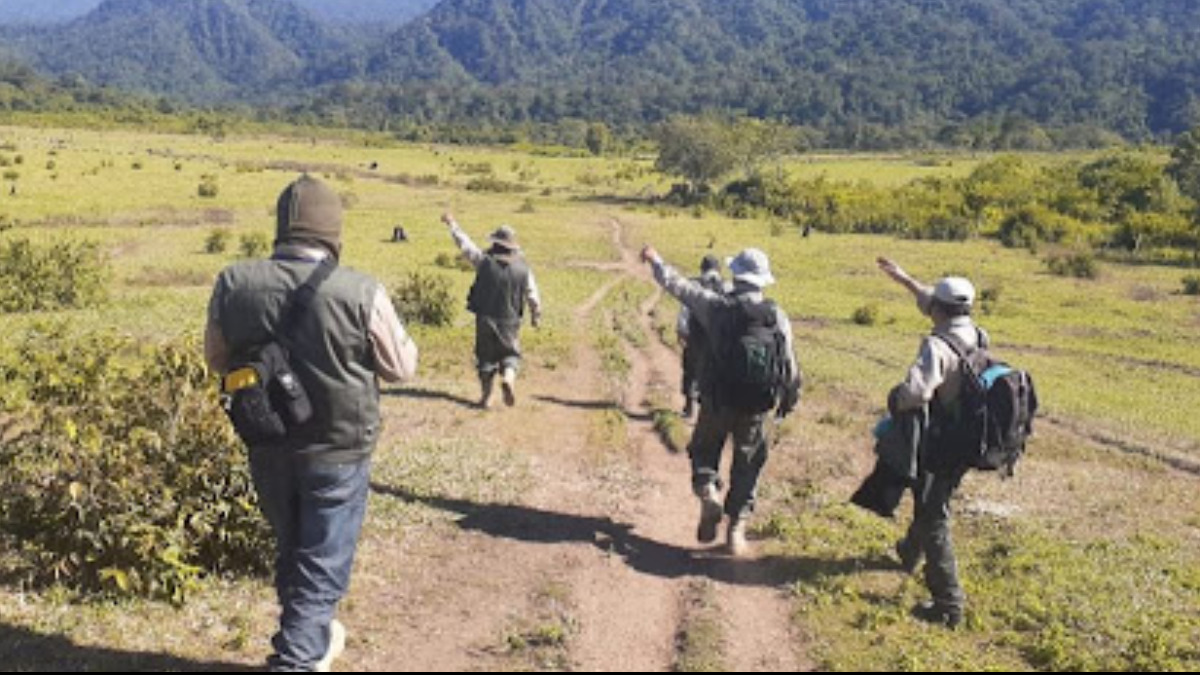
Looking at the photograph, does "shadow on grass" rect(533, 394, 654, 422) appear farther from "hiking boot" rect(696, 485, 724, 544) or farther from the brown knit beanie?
the brown knit beanie

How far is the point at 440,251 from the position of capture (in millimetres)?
33031

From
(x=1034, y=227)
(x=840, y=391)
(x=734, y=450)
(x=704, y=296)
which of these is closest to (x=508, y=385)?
(x=734, y=450)

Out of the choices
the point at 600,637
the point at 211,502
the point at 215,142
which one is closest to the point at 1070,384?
the point at 600,637

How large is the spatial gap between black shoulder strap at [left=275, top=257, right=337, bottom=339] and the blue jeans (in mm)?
675

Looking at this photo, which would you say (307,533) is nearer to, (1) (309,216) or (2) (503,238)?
(1) (309,216)

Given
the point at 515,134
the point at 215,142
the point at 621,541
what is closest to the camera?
the point at 621,541

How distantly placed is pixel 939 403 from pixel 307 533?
4336mm

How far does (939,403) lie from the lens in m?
7.06

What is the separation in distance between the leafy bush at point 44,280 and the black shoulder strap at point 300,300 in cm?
1700

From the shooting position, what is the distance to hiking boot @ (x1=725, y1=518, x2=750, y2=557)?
8.49m

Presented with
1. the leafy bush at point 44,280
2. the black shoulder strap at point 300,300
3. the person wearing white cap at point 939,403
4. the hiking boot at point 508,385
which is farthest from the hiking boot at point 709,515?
the leafy bush at point 44,280

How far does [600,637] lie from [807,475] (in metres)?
5.14

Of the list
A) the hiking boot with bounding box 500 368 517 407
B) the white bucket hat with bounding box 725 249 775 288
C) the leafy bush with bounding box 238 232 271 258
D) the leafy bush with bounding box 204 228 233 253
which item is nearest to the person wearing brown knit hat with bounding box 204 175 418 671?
the white bucket hat with bounding box 725 249 775 288

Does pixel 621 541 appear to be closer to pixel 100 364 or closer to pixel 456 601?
pixel 456 601
